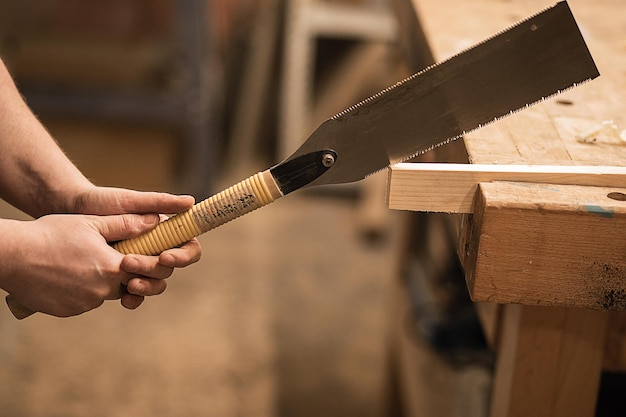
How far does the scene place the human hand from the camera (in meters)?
0.60

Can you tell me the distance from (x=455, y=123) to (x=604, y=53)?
35cm

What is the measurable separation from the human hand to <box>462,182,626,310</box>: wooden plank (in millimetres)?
259

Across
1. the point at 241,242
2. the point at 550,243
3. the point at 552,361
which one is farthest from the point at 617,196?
the point at 241,242

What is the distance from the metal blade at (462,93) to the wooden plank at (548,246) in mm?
76

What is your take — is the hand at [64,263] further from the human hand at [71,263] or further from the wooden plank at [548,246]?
the wooden plank at [548,246]

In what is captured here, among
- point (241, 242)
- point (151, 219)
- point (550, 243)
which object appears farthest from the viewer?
point (241, 242)

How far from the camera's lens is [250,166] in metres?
2.35

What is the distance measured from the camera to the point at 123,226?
627 millimetres

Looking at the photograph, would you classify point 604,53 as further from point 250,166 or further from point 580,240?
point 250,166

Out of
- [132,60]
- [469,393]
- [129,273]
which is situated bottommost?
[469,393]

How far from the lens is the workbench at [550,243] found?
0.53 metres

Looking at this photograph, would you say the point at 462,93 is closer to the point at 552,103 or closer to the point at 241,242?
the point at 552,103

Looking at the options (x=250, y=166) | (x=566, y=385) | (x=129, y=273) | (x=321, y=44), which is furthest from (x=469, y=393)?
(x=321, y=44)

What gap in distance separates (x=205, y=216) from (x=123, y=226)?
0.07 meters
